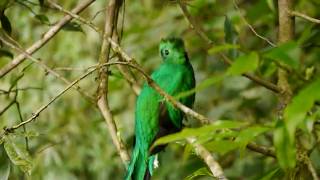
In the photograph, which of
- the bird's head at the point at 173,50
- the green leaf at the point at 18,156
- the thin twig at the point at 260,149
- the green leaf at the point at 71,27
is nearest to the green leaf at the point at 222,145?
the thin twig at the point at 260,149

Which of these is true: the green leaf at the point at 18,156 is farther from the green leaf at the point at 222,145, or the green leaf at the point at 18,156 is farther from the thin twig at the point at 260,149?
the green leaf at the point at 222,145

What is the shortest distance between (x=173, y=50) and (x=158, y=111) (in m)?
0.21

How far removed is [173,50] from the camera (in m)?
2.31

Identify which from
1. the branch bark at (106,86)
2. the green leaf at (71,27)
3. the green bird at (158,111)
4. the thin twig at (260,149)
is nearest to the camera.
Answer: the thin twig at (260,149)

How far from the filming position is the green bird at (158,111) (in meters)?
2.16

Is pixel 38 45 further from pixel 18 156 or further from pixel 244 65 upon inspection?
pixel 244 65

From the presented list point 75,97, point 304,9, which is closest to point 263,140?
point 304,9

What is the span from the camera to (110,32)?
2268mm

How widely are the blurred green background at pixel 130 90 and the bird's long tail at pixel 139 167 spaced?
7.9 inches

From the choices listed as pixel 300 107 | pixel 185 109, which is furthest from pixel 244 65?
pixel 185 109

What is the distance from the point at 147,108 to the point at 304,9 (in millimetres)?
1307

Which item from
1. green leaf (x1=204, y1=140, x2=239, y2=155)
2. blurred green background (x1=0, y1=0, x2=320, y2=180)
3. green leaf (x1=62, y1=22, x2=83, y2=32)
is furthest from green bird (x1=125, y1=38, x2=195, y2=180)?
green leaf (x1=204, y1=140, x2=239, y2=155)

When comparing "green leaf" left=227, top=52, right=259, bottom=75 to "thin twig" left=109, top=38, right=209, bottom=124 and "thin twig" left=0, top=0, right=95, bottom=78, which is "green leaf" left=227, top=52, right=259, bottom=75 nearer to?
"thin twig" left=109, top=38, right=209, bottom=124

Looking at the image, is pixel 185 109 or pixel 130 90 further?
pixel 130 90
